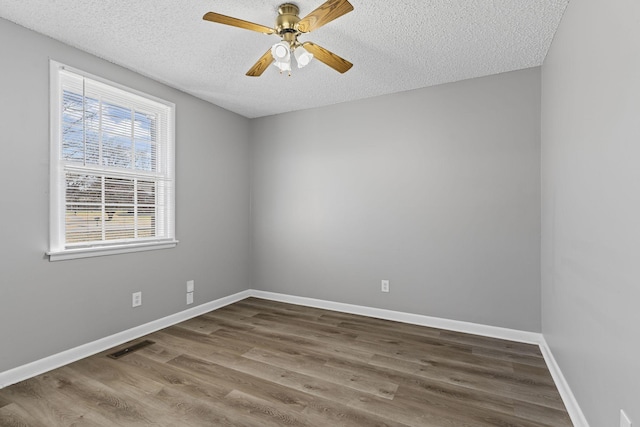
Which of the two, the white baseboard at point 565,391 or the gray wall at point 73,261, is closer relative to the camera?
the white baseboard at point 565,391

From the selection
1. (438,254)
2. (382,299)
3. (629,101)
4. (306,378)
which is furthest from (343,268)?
(629,101)

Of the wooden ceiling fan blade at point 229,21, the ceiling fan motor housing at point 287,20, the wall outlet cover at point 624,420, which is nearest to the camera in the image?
the wall outlet cover at point 624,420

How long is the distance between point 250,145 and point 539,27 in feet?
10.9

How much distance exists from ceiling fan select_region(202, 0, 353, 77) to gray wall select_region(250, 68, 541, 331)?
139 cm

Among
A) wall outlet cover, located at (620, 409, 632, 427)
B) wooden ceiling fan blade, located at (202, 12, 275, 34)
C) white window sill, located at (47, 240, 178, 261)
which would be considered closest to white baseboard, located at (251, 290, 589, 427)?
wall outlet cover, located at (620, 409, 632, 427)

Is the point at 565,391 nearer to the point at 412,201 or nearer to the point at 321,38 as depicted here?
the point at 412,201

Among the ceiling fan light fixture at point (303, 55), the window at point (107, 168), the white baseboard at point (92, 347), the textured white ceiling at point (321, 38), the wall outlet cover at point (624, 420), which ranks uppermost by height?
the textured white ceiling at point (321, 38)

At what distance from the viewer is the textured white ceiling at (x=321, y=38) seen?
6.46ft

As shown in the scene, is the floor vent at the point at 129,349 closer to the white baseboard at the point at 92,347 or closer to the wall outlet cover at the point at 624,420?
the white baseboard at the point at 92,347

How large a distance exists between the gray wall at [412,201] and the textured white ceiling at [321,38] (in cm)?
39

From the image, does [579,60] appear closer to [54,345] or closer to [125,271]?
[125,271]

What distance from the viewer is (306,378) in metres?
2.19

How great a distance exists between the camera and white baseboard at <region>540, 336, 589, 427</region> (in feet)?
5.37

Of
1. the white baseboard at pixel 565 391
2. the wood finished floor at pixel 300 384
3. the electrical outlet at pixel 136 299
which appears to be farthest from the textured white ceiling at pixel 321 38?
the wood finished floor at pixel 300 384
